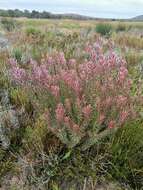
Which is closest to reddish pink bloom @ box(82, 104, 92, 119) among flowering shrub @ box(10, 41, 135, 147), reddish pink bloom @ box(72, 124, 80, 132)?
flowering shrub @ box(10, 41, 135, 147)

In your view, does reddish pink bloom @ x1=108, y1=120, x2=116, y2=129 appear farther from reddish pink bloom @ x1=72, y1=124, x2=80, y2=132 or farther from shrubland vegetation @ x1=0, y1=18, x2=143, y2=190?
reddish pink bloom @ x1=72, y1=124, x2=80, y2=132

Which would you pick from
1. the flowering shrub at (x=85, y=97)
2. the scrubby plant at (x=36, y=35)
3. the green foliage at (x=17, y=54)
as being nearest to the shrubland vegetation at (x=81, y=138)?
the flowering shrub at (x=85, y=97)

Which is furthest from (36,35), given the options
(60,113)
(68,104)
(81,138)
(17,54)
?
(60,113)

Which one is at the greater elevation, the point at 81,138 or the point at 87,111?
the point at 87,111

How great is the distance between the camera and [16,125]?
12.4 feet

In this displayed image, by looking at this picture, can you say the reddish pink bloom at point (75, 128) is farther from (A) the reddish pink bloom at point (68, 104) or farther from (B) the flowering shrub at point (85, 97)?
(A) the reddish pink bloom at point (68, 104)

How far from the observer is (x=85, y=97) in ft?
11.1

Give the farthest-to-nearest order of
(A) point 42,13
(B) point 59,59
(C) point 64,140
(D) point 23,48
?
(A) point 42,13 → (D) point 23,48 → (B) point 59,59 → (C) point 64,140

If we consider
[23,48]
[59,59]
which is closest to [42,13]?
[23,48]

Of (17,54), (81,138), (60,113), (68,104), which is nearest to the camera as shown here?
(60,113)

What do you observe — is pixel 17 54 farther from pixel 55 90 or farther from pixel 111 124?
pixel 111 124

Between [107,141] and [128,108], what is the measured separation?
375 millimetres

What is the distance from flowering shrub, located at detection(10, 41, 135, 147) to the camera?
3172mm

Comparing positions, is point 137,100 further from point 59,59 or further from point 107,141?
point 59,59
